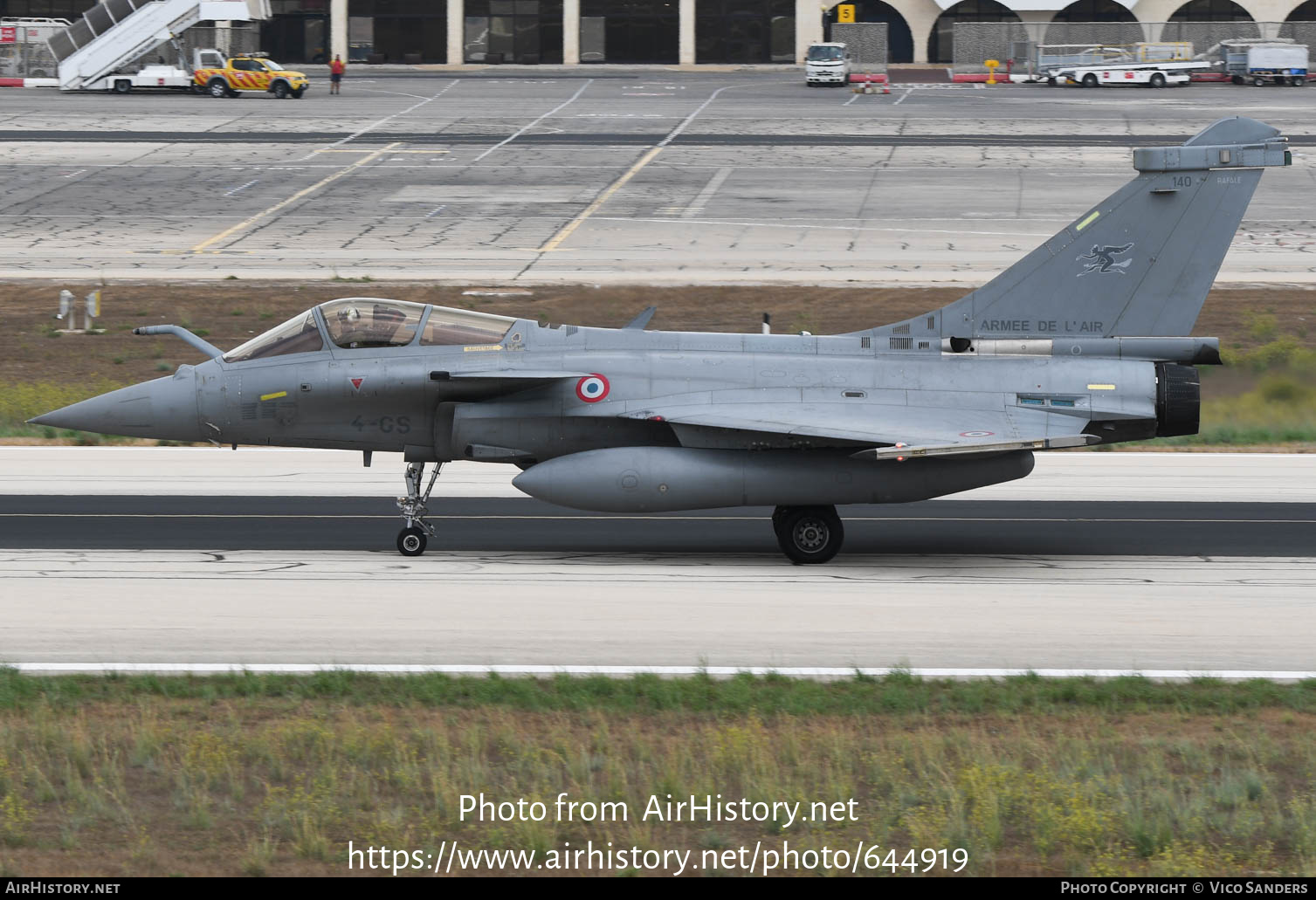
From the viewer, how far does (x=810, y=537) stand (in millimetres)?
17812

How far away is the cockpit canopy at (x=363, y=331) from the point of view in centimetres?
1800

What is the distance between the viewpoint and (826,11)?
98.3m

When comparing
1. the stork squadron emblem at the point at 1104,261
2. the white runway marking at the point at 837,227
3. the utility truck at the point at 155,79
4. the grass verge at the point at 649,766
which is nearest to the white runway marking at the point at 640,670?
the grass verge at the point at 649,766

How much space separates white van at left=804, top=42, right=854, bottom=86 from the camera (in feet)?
274

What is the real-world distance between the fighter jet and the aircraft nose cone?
0.02 metres

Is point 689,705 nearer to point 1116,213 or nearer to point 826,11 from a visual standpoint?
point 1116,213

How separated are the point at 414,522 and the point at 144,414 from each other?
3.28 m

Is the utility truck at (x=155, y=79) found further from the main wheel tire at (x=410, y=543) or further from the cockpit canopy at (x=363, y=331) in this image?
the main wheel tire at (x=410, y=543)

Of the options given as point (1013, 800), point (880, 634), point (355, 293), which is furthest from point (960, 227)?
point (1013, 800)

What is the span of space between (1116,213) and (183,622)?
11159 millimetres

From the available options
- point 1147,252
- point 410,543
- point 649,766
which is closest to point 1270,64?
point 1147,252

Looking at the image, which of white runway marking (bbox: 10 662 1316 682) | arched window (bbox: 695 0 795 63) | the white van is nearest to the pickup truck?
the white van

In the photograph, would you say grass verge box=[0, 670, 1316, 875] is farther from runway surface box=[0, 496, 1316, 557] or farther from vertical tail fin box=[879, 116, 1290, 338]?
vertical tail fin box=[879, 116, 1290, 338]

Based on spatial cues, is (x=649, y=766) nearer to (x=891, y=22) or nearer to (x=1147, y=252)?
(x=1147, y=252)
